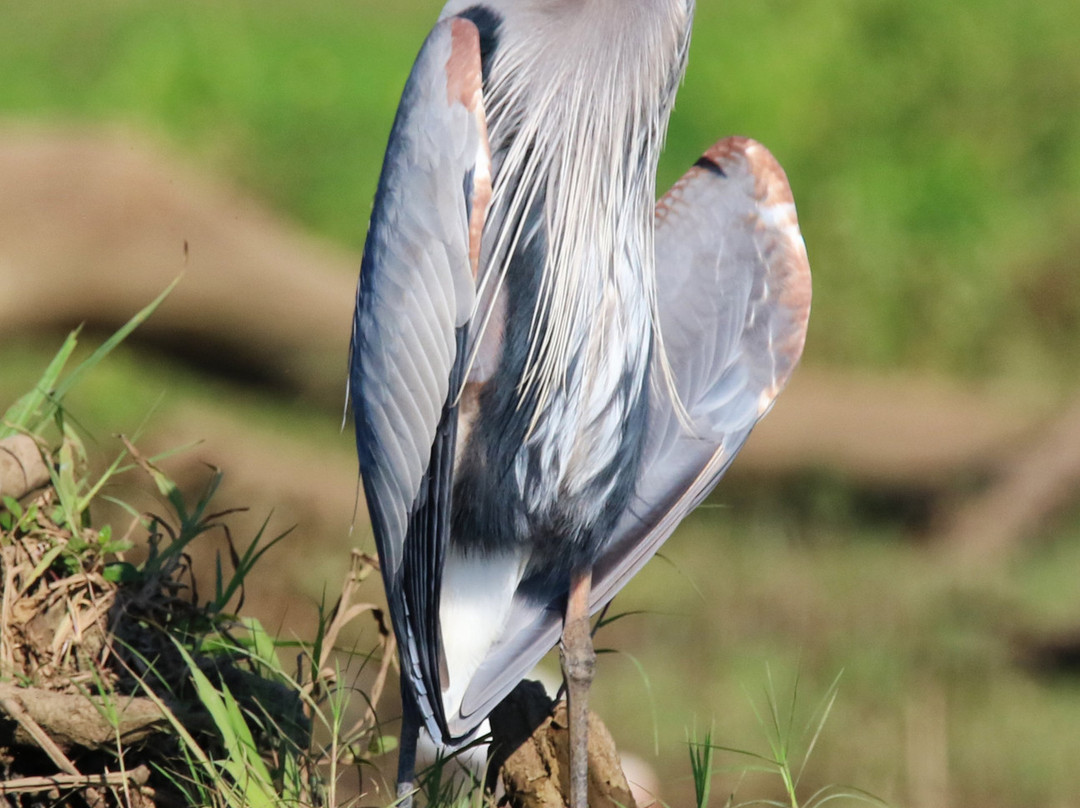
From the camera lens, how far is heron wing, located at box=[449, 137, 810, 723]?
2.90 m

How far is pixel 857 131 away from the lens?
945 cm

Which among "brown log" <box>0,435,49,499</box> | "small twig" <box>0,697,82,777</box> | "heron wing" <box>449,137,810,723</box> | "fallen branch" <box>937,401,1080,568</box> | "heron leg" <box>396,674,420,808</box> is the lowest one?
"fallen branch" <box>937,401,1080,568</box>

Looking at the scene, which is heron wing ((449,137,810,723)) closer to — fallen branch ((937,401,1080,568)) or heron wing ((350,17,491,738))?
heron wing ((350,17,491,738))

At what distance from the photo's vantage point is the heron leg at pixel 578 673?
2535 mm

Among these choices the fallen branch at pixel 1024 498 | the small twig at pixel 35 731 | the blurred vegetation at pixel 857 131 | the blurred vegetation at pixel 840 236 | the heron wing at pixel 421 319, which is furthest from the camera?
the blurred vegetation at pixel 857 131

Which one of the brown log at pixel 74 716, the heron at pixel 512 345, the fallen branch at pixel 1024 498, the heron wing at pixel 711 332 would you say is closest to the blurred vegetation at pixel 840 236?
the fallen branch at pixel 1024 498

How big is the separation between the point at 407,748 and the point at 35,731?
669 millimetres

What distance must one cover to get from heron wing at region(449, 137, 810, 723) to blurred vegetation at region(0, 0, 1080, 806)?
1494mm

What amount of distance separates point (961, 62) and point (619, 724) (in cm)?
611

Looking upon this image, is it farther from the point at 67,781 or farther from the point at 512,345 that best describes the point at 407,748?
the point at 512,345

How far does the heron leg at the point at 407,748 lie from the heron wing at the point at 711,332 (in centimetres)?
25

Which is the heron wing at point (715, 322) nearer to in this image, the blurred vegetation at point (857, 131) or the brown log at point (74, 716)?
the brown log at point (74, 716)

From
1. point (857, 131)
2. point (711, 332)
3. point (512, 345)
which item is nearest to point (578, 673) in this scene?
point (512, 345)

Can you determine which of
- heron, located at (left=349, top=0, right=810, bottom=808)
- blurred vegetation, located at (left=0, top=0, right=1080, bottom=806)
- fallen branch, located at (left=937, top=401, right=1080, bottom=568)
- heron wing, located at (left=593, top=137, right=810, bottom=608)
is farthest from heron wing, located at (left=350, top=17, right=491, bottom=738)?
fallen branch, located at (left=937, top=401, right=1080, bottom=568)
